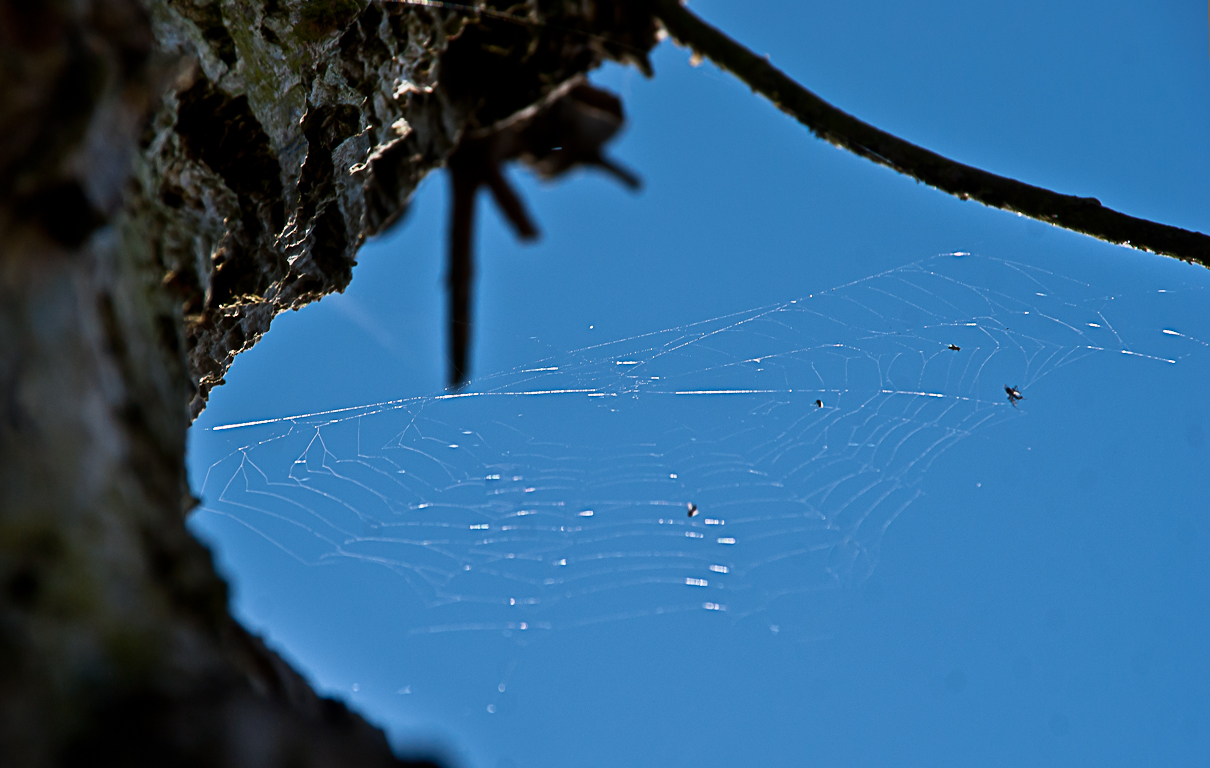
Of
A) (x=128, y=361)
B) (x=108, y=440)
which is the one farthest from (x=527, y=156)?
(x=108, y=440)

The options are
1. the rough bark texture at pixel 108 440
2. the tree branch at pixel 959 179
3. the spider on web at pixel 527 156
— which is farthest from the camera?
the spider on web at pixel 527 156

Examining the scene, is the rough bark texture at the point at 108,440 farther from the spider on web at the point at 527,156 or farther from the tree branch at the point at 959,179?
the spider on web at the point at 527,156

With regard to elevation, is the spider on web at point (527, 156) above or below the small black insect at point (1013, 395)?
above

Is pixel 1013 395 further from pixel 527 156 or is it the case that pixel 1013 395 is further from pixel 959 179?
pixel 527 156

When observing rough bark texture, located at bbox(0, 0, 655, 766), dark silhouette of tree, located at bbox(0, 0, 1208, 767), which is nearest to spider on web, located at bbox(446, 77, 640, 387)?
dark silhouette of tree, located at bbox(0, 0, 1208, 767)

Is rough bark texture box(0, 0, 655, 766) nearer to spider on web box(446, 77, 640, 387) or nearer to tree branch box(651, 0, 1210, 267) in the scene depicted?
tree branch box(651, 0, 1210, 267)

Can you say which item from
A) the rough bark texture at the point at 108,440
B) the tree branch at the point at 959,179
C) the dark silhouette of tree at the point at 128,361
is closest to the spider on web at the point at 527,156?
the tree branch at the point at 959,179

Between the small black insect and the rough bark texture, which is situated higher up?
the small black insect
